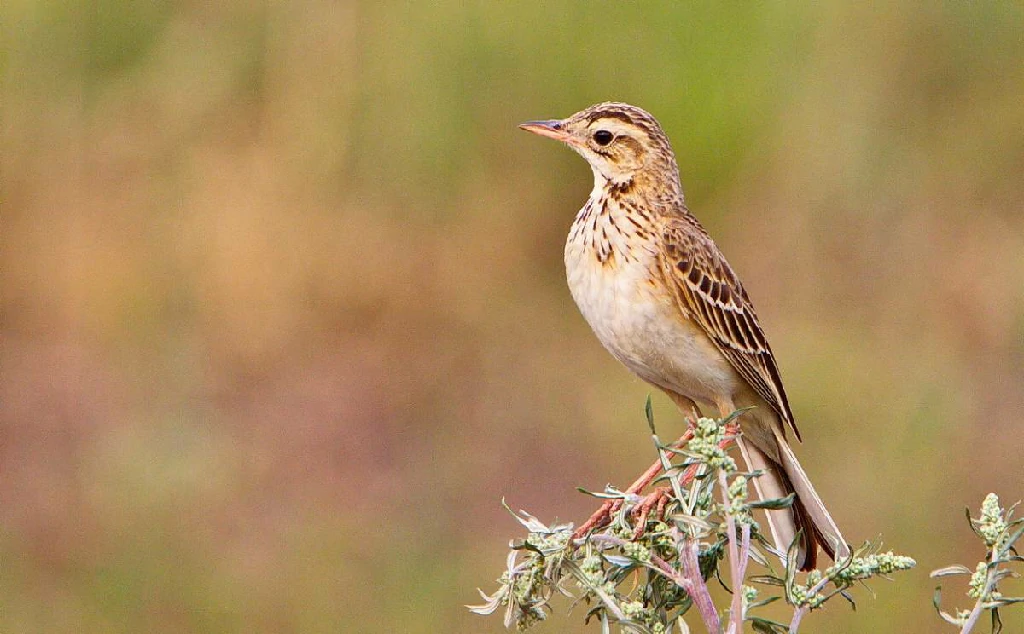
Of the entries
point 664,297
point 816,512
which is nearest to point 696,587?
point 816,512

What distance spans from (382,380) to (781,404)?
16.7 feet

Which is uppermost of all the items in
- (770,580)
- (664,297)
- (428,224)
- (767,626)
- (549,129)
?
(428,224)

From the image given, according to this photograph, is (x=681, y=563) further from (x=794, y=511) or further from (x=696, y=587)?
(x=794, y=511)

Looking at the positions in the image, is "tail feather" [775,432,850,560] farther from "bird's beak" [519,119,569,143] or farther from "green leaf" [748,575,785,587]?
"bird's beak" [519,119,569,143]

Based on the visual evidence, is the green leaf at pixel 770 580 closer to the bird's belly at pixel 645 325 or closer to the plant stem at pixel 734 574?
the plant stem at pixel 734 574

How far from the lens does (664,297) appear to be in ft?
16.3

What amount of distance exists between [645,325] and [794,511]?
765mm

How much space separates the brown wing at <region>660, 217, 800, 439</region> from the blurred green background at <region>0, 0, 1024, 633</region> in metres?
3.57

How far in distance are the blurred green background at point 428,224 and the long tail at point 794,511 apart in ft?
12.1

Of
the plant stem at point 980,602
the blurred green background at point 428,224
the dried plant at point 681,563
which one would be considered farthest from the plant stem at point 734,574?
the blurred green background at point 428,224

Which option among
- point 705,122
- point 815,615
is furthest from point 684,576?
point 705,122

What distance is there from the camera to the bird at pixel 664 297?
4.90m

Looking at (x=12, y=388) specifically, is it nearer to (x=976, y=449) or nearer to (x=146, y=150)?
(x=146, y=150)

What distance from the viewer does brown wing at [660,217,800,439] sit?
502 centimetres
